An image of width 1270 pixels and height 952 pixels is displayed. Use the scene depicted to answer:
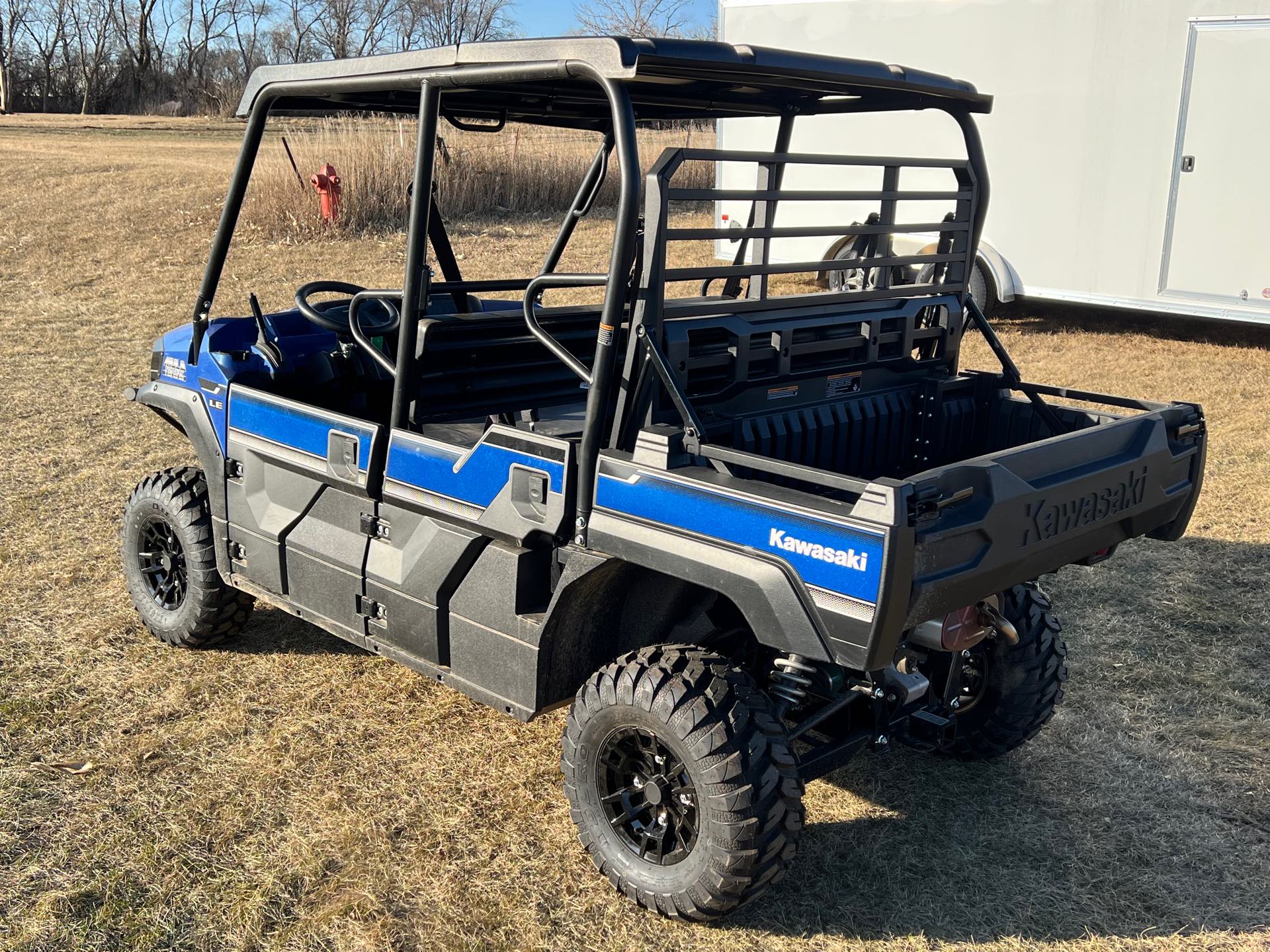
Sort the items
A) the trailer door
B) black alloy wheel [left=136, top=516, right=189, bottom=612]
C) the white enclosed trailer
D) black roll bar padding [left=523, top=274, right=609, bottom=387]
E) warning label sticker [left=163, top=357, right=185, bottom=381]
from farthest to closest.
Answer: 1. the white enclosed trailer
2. the trailer door
3. black alloy wheel [left=136, top=516, right=189, bottom=612]
4. warning label sticker [left=163, top=357, right=185, bottom=381]
5. black roll bar padding [left=523, top=274, right=609, bottom=387]

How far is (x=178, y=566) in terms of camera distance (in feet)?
13.5

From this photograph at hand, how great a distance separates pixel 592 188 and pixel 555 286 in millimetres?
1145

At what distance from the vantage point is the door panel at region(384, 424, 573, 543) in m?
2.72

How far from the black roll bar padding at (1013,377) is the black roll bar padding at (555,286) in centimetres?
112

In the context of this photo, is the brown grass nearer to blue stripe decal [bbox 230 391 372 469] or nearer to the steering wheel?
the steering wheel

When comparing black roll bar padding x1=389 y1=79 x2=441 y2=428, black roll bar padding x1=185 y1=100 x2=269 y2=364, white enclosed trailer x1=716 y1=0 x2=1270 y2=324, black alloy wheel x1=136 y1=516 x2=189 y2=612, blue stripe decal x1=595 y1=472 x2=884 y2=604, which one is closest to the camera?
blue stripe decal x1=595 y1=472 x2=884 y2=604

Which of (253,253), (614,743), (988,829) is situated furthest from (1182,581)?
(253,253)

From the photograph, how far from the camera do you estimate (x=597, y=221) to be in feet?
54.3

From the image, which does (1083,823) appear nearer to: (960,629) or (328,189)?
(960,629)

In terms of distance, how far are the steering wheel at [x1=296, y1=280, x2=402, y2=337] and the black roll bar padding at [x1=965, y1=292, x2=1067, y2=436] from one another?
5.57 feet

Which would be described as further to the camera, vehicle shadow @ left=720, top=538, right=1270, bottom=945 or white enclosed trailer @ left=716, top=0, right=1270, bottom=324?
white enclosed trailer @ left=716, top=0, right=1270, bottom=324

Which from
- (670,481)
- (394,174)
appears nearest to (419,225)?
(670,481)

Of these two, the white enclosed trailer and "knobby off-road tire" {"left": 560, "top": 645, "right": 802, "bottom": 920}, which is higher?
the white enclosed trailer

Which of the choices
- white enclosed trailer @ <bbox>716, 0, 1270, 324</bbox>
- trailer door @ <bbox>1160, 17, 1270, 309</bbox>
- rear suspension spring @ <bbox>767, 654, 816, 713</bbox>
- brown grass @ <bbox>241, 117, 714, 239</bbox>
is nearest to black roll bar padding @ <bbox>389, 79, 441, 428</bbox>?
rear suspension spring @ <bbox>767, 654, 816, 713</bbox>
